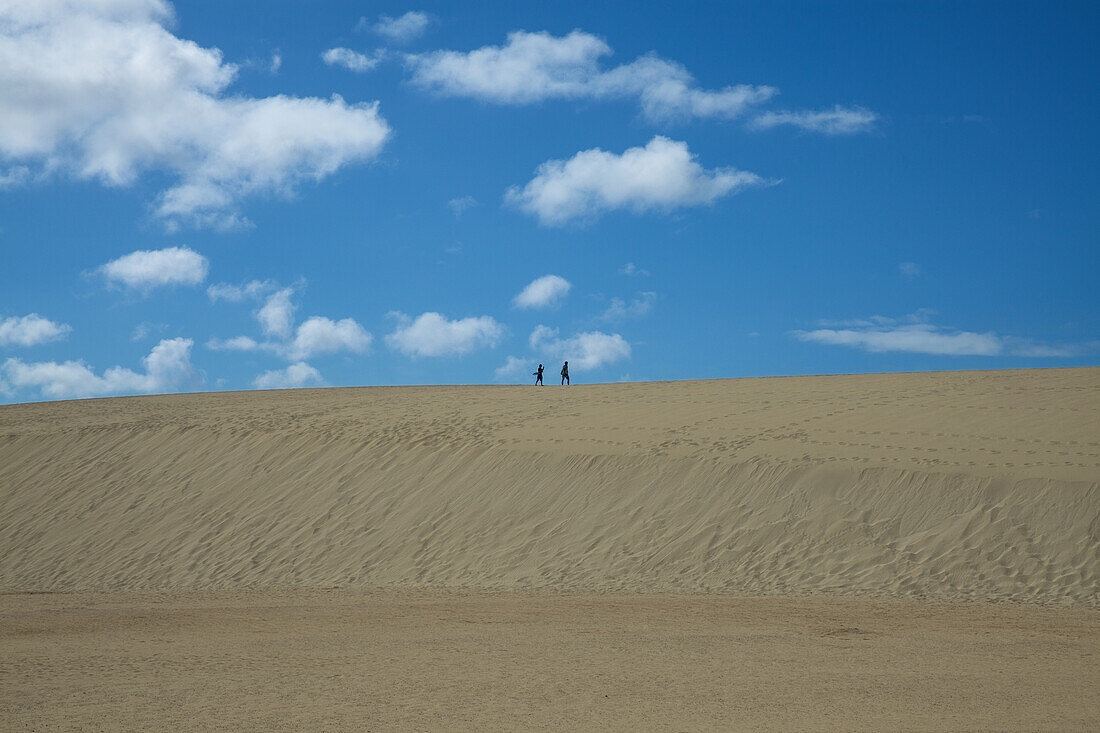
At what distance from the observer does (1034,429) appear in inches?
699

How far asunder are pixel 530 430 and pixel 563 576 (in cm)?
737

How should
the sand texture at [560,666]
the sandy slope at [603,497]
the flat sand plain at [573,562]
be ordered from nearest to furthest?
the sand texture at [560,666]
the flat sand plain at [573,562]
the sandy slope at [603,497]

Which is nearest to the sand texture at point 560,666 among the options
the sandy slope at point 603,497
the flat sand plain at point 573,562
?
the flat sand plain at point 573,562

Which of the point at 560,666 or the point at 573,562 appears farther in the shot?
the point at 573,562

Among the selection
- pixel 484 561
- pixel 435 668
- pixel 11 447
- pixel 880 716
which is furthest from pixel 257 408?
pixel 880 716

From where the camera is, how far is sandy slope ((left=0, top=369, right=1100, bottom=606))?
1420 cm

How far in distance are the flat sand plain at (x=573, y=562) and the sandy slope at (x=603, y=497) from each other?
0.08 metres

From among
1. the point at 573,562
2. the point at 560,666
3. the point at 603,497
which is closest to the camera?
the point at 560,666

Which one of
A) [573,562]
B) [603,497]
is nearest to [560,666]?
[573,562]

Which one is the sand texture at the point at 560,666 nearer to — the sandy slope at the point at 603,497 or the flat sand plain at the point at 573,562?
the flat sand plain at the point at 573,562

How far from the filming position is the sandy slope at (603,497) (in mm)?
14203

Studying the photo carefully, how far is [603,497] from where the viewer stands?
17.3 metres

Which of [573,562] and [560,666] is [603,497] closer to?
[573,562]

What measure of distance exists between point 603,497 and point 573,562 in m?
2.35
